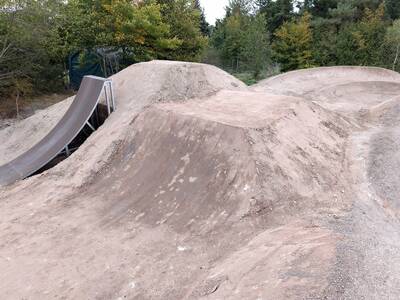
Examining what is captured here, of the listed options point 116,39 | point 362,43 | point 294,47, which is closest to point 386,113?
point 116,39

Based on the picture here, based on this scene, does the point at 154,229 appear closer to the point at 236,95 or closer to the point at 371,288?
the point at 371,288

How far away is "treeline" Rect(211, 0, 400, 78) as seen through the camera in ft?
82.4

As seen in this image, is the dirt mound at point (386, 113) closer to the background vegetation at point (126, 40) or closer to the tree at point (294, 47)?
the background vegetation at point (126, 40)

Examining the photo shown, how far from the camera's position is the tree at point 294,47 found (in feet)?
90.6

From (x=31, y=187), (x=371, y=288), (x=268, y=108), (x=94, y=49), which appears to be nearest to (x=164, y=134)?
(x=268, y=108)

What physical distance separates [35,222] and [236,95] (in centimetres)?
680

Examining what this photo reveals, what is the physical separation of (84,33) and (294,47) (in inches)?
654

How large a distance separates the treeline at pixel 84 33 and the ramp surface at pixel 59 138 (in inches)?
181

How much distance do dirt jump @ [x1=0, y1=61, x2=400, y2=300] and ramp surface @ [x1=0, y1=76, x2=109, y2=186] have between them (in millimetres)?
706

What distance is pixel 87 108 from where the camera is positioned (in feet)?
39.0

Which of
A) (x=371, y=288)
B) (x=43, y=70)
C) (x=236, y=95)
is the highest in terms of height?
(x=43, y=70)

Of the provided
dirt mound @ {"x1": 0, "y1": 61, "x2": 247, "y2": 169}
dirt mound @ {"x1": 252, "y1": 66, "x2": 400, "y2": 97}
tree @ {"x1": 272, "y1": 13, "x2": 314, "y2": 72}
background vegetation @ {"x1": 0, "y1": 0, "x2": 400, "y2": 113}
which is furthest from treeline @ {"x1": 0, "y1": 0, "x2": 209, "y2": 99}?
tree @ {"x1": 272, "y1": 13, "x2": 314, "y2": 72}

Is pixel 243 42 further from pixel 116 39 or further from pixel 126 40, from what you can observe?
pixel 116 39

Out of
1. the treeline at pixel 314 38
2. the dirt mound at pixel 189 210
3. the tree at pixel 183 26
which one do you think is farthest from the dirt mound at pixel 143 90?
the treeline at pixel 314 38
